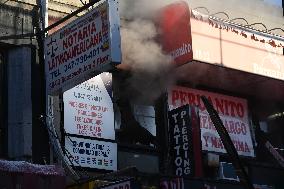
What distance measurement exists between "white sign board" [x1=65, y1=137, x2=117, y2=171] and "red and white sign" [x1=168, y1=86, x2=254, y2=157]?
229 cm

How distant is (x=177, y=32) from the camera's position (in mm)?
13578

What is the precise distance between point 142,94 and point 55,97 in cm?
251

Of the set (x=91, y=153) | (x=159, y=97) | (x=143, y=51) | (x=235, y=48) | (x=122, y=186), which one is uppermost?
(x=235, y=48)

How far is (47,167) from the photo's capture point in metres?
10.5

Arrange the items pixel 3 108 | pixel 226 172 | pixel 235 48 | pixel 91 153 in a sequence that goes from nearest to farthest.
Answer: pixel 3 108 → pixel 91 153 → pixel 235 48 → pixel 226 172

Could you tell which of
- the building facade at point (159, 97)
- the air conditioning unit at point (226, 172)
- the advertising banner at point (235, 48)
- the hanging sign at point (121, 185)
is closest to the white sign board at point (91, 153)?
the building facade at point (159, 97)

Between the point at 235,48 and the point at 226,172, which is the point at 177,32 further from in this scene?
the point at 226,172

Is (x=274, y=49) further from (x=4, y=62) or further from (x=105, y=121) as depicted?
(x=4, y=62)

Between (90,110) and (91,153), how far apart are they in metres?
0.84

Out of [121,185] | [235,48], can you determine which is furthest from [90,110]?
[235,48]

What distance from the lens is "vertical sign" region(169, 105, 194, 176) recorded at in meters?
13.2

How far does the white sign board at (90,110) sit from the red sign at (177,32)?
156 cm

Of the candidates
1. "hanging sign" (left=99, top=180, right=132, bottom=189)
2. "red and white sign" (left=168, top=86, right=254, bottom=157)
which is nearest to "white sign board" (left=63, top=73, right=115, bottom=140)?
"red and white sign" (left=168, top=86, right=254, bottom=157)

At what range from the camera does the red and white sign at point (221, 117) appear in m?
14.7
